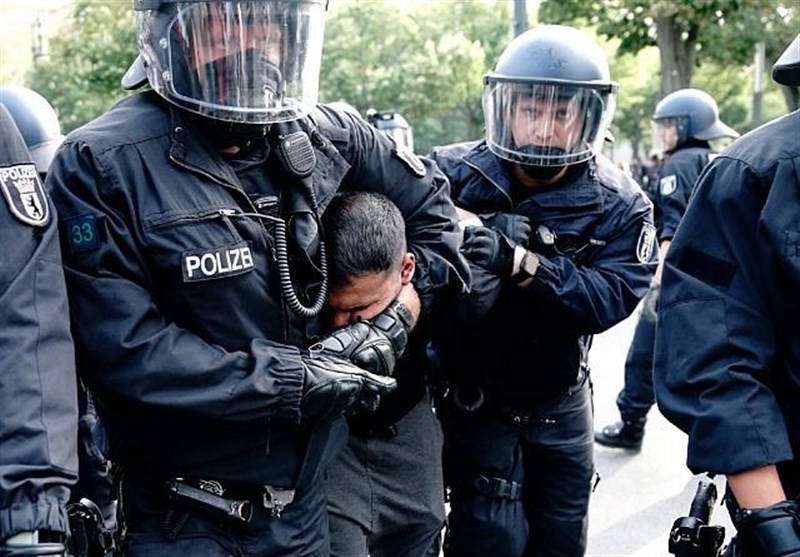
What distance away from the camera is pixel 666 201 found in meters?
5.76

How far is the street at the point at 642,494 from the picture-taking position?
4.29 metres

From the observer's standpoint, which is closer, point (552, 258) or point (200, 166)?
point (200, 166)

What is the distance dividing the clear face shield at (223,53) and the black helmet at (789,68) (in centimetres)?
95

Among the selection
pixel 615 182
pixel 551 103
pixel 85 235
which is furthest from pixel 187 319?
pixel 615 182

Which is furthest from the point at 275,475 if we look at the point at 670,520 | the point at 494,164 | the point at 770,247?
the point at 670,520

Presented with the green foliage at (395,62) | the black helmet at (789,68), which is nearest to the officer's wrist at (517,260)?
the black helmet at (789,68)

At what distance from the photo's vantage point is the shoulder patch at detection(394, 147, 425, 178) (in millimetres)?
2496

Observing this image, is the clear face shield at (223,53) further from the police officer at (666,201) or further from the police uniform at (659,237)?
the police uniform at (659,237)

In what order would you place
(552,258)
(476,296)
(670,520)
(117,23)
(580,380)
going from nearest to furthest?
(476,296), (552,258), (580,380), (670,520), (117,23)

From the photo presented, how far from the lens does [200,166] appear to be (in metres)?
1.96

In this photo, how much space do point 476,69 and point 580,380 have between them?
1115 inches

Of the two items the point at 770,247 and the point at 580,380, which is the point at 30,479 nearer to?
the point at 770,247

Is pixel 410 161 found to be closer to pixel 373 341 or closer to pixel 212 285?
pixel 373 341

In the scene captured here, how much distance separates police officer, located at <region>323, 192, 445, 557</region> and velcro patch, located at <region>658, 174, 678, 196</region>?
11.1 feet
